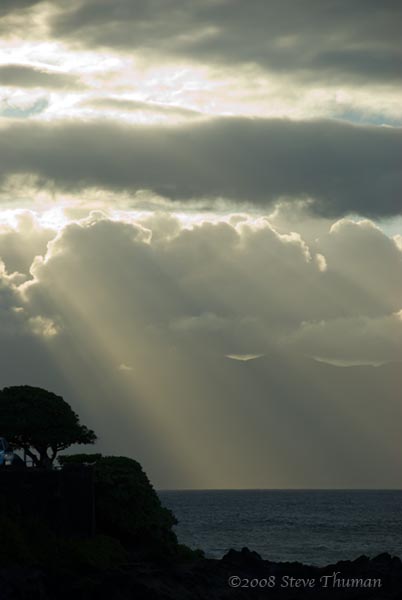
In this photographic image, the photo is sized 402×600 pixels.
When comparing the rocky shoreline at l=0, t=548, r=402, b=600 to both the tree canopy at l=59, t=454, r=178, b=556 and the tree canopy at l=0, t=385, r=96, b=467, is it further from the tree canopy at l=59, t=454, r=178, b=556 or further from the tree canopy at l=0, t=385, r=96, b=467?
the tree canopy at l=0, t=385, r=96, b=467

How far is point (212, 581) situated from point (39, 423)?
20.9 metres

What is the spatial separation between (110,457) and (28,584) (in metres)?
25.8

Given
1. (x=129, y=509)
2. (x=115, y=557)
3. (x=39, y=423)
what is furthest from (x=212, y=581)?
(x=39, y=423)

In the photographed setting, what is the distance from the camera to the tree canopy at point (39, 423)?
81375 mm

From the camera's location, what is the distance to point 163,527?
7638 cm

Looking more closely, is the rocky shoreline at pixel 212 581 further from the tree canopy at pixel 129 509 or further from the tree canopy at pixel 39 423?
the tree canopy at pixel 39 423

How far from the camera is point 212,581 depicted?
67062 mm

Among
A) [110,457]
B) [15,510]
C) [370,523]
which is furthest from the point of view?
[370,523]

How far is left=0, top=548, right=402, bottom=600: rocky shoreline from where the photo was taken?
180 ft

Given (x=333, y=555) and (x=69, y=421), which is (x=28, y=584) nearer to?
(x=69, y=421)

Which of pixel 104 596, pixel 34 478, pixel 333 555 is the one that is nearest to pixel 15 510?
pixel 34 478

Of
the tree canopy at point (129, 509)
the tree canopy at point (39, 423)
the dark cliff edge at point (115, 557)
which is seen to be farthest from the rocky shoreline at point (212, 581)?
the tree canopy at point (39, 423)

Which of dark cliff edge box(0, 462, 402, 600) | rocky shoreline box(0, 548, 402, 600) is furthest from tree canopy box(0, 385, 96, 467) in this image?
rocky shoreline box(0, 548, 402, 600)

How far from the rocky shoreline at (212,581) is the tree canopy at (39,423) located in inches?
589
